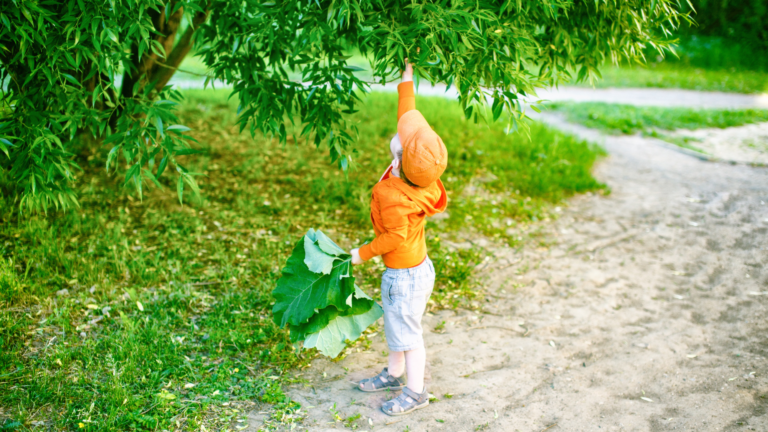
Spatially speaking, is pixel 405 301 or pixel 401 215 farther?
pixel 405 301

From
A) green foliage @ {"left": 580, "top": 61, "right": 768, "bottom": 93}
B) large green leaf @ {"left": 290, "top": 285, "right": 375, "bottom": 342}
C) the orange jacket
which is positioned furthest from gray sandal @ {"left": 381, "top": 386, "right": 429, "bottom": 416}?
green foliage @ {"left": 580, "top": 61, "right": 768, "bottom": 93}

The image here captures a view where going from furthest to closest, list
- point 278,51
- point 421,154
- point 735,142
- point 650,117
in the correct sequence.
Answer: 1. point 650,117
2. point 735,142
3. point 278,51
4. point 421,154

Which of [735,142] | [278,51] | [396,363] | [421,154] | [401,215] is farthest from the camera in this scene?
[735,142]

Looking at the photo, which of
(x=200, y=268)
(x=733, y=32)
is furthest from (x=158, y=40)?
(x=733, y=32)

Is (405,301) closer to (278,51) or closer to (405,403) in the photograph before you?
(405,403)

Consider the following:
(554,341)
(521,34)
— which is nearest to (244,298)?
(554,341)

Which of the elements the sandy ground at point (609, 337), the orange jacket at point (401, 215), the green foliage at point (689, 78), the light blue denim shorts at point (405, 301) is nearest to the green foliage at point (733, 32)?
the green foliage at point (689, 78)

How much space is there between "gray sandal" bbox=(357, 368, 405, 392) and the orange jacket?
29.2 inches

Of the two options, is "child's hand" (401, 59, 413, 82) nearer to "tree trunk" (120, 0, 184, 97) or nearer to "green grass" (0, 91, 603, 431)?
"green grass" (0, 91, 603, 431)

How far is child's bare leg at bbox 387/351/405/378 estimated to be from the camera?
301cm

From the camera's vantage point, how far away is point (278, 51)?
3340 mm

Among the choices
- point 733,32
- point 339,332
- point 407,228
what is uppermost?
point 733,32

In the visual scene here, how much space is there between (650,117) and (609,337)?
7.11m

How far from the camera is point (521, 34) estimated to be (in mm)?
2984
